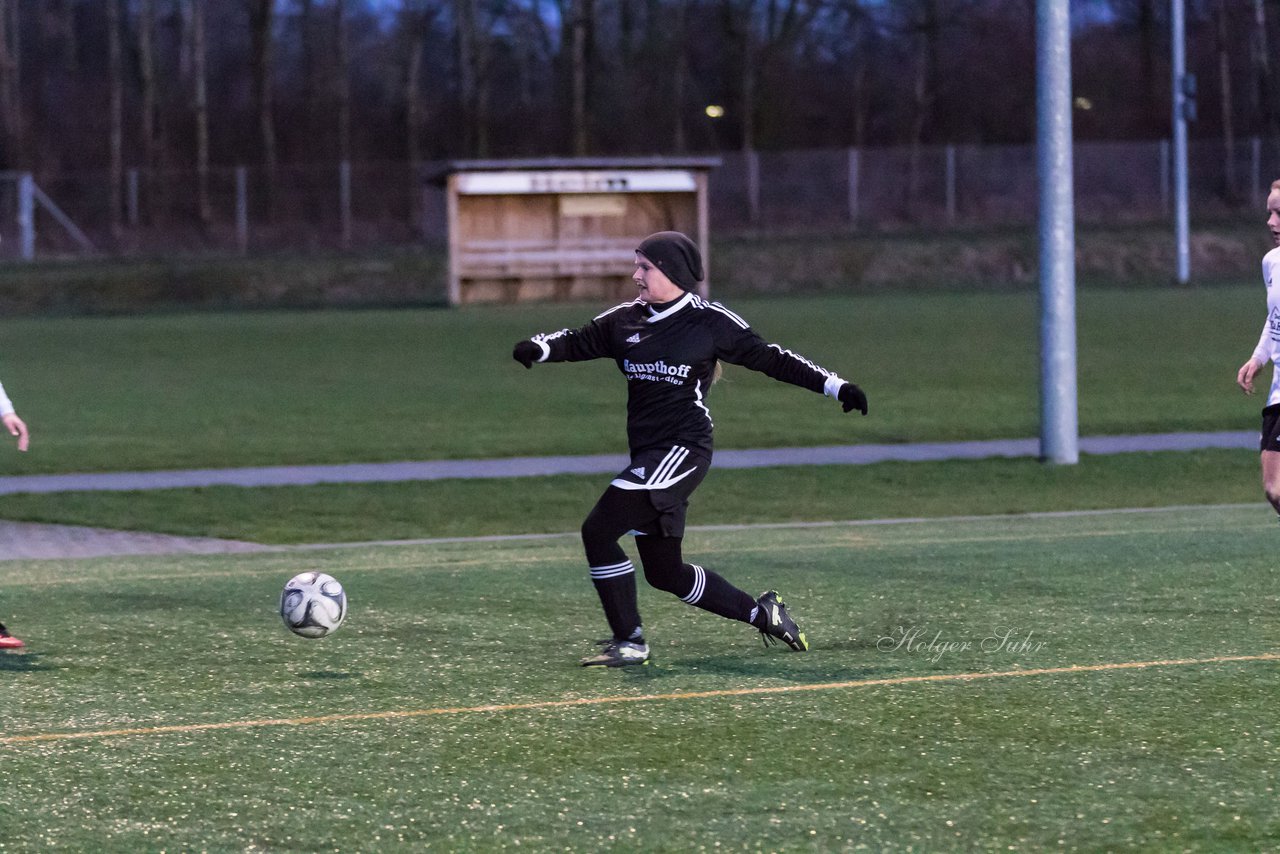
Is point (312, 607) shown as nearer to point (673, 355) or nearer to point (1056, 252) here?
point (673, 355)

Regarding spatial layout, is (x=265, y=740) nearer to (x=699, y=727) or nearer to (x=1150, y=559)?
(x=699, y=727)

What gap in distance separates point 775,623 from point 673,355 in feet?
4.12

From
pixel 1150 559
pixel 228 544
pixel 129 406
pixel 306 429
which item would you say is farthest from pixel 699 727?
pixel 129 406

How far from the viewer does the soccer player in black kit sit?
744 centimetres

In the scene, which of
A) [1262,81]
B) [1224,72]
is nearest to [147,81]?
[1224,72]

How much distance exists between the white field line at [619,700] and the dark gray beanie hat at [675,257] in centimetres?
163

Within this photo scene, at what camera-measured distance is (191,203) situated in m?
54.3

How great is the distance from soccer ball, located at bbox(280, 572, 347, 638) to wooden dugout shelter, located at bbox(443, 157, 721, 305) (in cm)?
3265

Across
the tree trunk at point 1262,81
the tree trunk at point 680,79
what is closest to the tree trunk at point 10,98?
the tree trunk at point 680,79

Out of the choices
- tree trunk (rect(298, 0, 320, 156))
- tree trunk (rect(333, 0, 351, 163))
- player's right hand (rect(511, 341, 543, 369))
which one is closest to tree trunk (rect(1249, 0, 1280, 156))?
tree trunk (rect(333, 0, 351, 163))

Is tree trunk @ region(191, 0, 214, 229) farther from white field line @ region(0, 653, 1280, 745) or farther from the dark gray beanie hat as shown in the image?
white field line @ region(0, 653, 1280, 745)

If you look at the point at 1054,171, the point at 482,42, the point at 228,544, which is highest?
the point at 482,42

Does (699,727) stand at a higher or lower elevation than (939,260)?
lower

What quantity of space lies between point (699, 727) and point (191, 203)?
164ft
